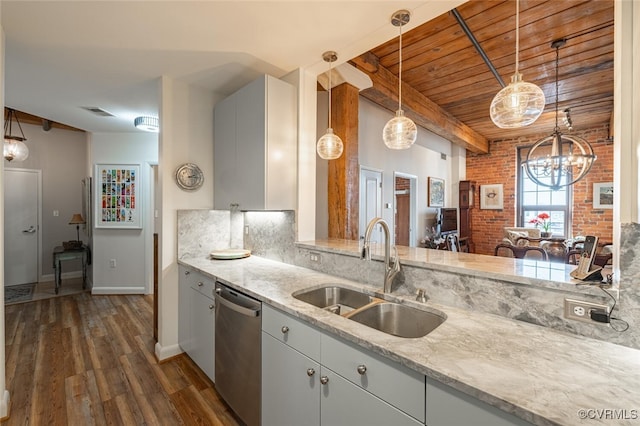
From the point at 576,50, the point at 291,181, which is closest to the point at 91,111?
Answer: the point at 291,181

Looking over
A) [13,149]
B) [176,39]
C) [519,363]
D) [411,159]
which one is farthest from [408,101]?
[13,149]

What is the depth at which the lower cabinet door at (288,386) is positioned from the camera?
140 centimetres

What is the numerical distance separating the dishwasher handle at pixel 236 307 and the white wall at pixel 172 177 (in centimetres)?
90

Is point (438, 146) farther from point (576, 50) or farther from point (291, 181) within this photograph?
point (291, 181)

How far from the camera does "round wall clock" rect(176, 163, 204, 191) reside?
2.73m

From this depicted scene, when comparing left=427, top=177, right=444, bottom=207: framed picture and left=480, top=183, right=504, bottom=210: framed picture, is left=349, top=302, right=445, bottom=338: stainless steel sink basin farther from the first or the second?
left=480, top=183, right=504, bottom=210: framed picture

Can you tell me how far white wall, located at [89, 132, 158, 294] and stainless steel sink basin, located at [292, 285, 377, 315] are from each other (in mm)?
3838

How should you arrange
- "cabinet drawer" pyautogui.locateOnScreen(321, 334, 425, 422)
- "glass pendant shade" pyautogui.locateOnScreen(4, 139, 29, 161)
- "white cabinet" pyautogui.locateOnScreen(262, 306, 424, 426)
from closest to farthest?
"cabinet drawer" pyautogui.locateOnScreen(321, 334, 425, 422), "white cabinet" pyautogui.locateOnScreen(262, 306, 424, 426), "glass pendant shade" pyautogui.locateOnScreen(4, 139, 29, 161)

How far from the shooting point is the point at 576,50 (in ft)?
9.75

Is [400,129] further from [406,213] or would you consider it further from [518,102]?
[406,213]

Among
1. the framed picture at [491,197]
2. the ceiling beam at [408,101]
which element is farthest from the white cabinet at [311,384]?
the framed picture at [491,197]

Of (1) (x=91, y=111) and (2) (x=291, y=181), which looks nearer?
(2) (x=291, y=181)

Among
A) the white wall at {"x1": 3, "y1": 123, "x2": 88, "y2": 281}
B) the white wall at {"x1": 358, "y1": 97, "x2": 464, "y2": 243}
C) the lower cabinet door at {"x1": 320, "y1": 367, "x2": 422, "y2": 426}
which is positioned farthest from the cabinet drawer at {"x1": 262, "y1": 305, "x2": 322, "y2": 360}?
the white wall at {"x1": 3, "y1": 123, "x2": 88, "y2": 281}

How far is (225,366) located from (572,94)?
5614 millimetres
